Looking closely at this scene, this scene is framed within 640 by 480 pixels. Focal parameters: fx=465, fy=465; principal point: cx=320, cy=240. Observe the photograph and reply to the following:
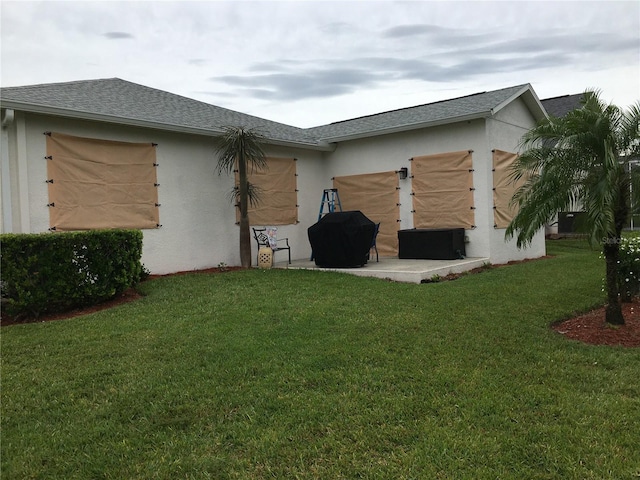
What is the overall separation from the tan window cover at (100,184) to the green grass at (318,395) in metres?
2.78

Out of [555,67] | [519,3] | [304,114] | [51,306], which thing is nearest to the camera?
[51,306]

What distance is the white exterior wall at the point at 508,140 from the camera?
1034 centimetres

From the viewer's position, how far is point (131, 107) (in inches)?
363

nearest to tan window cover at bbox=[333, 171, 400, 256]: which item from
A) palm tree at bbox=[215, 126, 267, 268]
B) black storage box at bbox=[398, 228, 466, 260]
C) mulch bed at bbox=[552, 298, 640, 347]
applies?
black storage box at bbox=[398, 228, 466, 260]

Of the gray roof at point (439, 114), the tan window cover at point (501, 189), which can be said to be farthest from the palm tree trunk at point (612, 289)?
the gray roof at point (439, 114)

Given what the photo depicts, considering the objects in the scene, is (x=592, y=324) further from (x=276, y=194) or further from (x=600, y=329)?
(x=276, y=194)

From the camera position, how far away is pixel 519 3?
8.73 meters

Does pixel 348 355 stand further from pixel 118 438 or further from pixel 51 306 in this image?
pixel 51 306

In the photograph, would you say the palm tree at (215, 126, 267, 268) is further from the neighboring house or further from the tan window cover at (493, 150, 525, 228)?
the tan window cover at (493, 150, 525, 228)

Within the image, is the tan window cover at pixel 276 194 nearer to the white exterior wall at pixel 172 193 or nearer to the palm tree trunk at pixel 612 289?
the white exterior wall at pixel 172 193

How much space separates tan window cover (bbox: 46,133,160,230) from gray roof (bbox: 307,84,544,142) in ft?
16.6

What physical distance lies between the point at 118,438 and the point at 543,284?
6.75 metres

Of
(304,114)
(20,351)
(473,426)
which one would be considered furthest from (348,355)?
(304,114)

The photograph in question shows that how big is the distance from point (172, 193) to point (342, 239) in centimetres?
352
